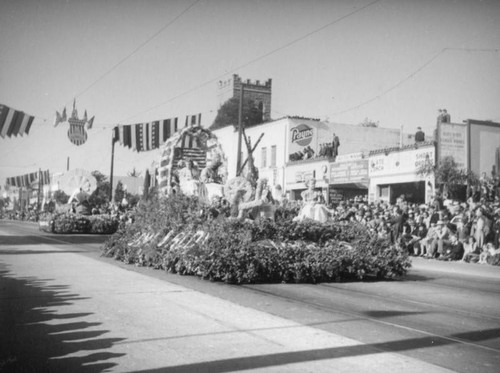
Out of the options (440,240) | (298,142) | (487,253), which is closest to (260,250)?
(487,253)

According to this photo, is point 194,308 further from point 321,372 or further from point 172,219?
point 172,219

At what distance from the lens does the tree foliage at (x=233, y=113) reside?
2606 inches

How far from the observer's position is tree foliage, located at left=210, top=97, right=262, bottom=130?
66188mm

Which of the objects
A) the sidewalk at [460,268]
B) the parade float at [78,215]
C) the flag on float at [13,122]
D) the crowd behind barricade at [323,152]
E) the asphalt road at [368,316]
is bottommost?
the asphalt road at [368,316]

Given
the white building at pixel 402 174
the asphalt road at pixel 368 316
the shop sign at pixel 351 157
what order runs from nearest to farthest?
the asphalt road at pixel 368 316
the white building at pixel 402 174
the shop sign at pixel 351 157

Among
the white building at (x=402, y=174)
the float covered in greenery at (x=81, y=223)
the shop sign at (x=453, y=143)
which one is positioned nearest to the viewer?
the shop sign at (x=453, y=143)

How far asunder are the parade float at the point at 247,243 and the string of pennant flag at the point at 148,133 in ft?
31.7

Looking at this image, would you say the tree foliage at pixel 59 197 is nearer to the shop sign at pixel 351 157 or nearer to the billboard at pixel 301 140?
the billboard at pixel 301 140

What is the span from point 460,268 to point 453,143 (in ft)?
43.5

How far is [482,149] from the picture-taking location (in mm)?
27234

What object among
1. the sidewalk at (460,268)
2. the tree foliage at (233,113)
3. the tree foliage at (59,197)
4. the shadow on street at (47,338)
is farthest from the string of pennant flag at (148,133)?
the tree foliage at (233,113)

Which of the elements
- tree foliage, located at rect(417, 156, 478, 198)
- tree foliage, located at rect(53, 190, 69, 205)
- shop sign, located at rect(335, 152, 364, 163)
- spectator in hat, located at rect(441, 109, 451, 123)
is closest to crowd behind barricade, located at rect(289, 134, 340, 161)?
shop sign, located at rect(335, 152, 364, 163)

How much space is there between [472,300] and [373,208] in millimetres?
15615

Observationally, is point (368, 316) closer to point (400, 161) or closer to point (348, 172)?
point (400, 161)
